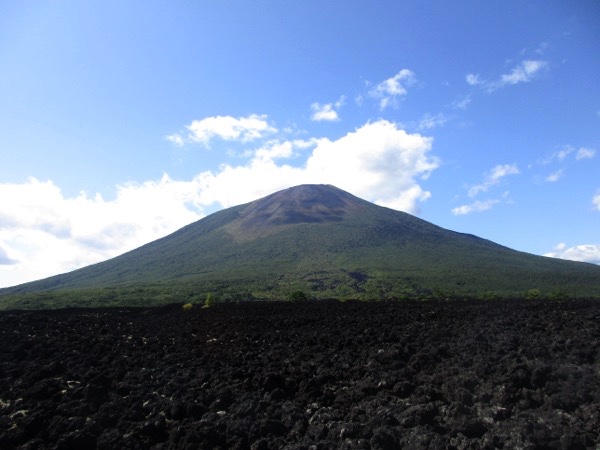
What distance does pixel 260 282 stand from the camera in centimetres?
6825

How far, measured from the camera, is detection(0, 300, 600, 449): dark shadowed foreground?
6.90m

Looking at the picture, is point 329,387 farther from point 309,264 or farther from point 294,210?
point 294,210

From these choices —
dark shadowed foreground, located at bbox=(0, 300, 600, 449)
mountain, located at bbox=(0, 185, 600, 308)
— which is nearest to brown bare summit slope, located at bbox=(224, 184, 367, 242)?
mountain, located at bbox=(0, 185, 600, 308)

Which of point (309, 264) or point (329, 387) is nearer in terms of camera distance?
point (329, 387)

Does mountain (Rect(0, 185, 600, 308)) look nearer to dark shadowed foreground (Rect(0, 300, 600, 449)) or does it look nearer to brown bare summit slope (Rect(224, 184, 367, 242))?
brown bare summit slope (Rect(224, 184, 367, 242))

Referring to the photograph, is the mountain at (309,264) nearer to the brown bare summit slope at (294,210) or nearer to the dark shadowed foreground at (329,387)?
the brown bare summit slope at (294,210)

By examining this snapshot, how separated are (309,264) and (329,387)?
76.4 metres

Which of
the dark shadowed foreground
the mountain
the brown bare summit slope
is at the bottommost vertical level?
the dark shadowed foreground

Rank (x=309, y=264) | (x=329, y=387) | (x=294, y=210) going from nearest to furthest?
(x=329, y=387) < (x=309, y=264) < (x=294, y=210)

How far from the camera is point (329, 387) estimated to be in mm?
9836

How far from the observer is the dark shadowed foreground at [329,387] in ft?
22.6

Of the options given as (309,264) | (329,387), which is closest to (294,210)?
(309,264)

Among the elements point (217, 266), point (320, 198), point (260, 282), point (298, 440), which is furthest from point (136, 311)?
point (320, 198)

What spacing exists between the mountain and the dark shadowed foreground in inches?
1076
